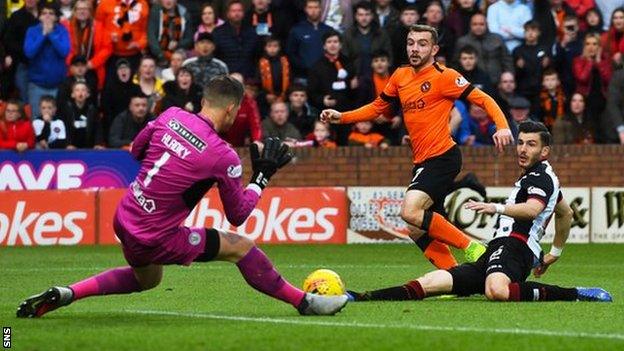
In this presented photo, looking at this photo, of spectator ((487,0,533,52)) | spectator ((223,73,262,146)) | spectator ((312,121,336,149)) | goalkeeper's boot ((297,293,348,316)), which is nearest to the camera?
goalkeeper's boot ((297,293,348,316))

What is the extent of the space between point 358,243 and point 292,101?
2176 millimetres

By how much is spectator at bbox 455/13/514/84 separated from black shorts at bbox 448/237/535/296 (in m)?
9.94

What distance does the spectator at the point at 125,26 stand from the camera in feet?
70.3

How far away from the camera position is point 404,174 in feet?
69.6

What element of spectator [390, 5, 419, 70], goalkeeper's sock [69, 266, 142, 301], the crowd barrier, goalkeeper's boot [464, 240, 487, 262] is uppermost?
spectator [390, 5, 419, 70]

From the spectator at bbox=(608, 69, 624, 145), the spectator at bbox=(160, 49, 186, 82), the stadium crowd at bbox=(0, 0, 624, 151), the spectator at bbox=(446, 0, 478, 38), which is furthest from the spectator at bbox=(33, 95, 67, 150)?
the spectator at bbox=(608, 69, 624, 145)

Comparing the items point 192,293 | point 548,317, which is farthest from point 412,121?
point 548,317

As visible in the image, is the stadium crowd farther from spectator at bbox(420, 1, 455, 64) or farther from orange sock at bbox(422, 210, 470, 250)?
orange sock at bbox(422, 210, 470, 250)

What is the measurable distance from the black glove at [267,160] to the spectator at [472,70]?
36.2ft

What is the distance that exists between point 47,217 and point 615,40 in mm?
8396

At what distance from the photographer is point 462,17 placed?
73.1 ft

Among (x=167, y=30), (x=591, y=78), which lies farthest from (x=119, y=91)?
(x=591, y=78)

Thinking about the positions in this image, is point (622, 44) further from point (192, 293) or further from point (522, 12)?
point (192, 293)

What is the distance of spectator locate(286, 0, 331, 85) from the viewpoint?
21.6 m
